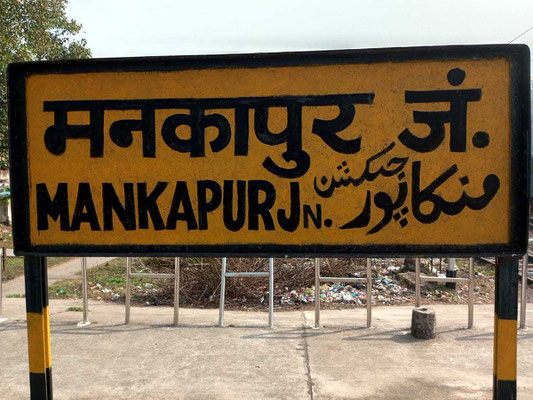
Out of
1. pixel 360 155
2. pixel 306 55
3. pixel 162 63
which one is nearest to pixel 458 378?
pixel 360 155

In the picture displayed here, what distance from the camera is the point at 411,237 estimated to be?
123 inches

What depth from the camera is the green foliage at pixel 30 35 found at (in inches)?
540

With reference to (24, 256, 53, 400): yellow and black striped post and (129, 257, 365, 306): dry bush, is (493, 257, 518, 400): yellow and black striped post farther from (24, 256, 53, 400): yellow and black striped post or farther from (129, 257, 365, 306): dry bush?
(129, 257, 365, 306): dry bush

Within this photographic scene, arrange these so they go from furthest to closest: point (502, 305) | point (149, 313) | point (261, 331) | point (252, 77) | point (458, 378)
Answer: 1. point (149, 313)
2. point (261, 331)
3. point (458, 378)
4. point (252, 77)
5. point (502, 305)

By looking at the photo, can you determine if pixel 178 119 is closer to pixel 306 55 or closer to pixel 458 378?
pixel 306 55

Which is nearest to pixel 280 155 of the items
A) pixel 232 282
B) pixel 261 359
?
pixel 261 359

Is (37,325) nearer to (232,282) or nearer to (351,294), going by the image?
(232,282)

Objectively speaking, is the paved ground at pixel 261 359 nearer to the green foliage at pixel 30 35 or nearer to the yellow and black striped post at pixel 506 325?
the yellow and black striped post at pixel 506 325

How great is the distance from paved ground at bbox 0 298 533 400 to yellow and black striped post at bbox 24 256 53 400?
1300 millimetres

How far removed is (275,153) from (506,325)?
163 cm

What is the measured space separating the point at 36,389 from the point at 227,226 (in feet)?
5.14

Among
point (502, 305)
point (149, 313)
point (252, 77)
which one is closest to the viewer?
point (502, 305)

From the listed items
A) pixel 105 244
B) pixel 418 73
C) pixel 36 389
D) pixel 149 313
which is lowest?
pixel 149 313

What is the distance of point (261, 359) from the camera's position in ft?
17.5
